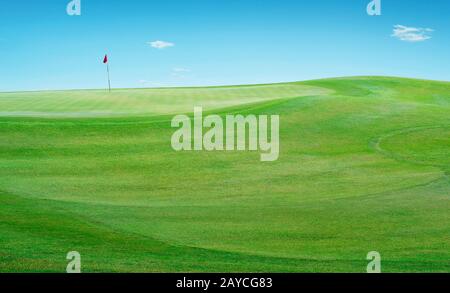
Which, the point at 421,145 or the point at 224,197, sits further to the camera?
the point at 421,145

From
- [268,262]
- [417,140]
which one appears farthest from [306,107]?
[268,262]

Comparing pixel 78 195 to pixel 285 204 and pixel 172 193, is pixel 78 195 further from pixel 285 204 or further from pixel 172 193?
pixel 285 204

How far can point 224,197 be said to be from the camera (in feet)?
44.4

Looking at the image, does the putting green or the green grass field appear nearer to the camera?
the green grass field

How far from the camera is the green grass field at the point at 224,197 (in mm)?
9734

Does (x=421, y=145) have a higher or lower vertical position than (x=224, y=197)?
higher

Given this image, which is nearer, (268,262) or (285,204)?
(268,262)

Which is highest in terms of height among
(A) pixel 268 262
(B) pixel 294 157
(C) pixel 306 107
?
(C) pixel 306 107

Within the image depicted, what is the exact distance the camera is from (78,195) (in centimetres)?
1350

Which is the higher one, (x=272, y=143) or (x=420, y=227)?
(x=272, y=143)

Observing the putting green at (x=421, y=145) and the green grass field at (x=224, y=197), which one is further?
the putting green at (x=421, y=145)

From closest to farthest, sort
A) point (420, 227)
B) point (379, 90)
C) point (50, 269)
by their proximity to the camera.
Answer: point (50, 269)
point (420, 227)
point (379, 90)

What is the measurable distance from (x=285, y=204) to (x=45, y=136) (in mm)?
12324

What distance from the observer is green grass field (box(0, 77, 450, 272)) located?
31.9 feet
